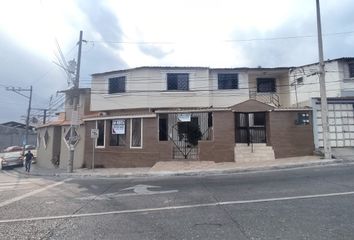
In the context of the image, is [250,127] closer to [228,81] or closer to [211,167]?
[211,167]

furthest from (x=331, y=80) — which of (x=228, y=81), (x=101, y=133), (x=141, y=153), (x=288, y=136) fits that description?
(x=101, y=133)

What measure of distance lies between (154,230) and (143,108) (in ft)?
65.8

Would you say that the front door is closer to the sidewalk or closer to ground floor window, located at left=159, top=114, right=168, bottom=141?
the sidewalk

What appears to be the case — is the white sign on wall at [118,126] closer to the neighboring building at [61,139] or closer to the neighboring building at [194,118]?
the neighboring building at [194,118]

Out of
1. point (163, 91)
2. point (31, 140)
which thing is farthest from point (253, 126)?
point (31, 140)

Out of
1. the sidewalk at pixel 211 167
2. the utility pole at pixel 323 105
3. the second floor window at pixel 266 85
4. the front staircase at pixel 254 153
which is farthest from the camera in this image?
the second floor window at pixel 266 85

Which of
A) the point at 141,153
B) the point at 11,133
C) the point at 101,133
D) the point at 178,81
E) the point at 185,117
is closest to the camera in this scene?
the point at 185,117

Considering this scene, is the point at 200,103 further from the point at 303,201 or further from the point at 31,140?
the point at 31,140

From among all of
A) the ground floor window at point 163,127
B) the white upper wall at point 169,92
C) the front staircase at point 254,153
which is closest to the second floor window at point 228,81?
the white upper wall at point 169,92

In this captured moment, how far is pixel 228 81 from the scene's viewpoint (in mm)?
26984

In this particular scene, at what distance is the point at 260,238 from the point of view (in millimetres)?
5441

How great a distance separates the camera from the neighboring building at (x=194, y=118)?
64.9ft

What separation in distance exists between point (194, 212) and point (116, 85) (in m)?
21.2

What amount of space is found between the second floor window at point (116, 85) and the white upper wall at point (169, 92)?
41 centimetres
